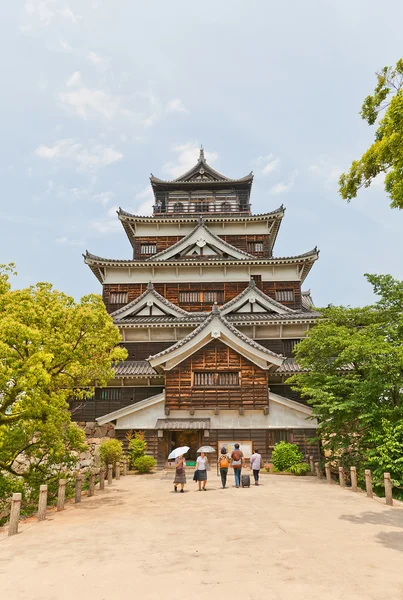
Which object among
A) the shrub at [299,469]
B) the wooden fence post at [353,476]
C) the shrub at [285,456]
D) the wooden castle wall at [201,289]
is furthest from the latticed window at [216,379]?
the wooden fence post at [353,476]

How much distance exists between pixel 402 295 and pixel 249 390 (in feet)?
30.6

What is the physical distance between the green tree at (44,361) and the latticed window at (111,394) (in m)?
10.4

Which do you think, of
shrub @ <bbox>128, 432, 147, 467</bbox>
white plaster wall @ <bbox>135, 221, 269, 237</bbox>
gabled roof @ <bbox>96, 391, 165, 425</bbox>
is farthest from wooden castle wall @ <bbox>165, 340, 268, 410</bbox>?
white plaster wall @ <bbox>135, 221, 269, 237</bbox>

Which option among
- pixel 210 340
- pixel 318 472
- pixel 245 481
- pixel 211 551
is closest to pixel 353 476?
pixel 245 481

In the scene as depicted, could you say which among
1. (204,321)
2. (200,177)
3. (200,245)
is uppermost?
(200,177)

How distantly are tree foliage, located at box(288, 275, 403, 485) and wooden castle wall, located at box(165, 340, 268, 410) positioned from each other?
127 inches

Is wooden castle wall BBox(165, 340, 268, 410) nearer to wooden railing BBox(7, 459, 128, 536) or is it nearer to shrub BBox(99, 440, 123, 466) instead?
shrub BBox(99, 440, 123, 466)

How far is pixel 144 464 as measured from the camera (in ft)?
64.6

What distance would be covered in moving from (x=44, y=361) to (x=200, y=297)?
1909 cm

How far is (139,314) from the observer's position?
27219mm

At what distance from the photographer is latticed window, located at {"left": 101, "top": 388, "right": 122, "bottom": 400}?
23942mm

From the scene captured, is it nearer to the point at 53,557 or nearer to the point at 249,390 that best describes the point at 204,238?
the point at 249,390

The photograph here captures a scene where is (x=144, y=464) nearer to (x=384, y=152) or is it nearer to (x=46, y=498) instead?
(x=46, y=498)

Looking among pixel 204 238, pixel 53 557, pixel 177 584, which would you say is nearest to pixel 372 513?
pixel 177 584
